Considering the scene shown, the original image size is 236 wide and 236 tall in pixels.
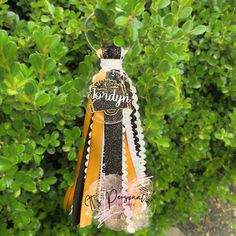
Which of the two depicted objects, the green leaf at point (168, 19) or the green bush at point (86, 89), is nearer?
the green bush at point (86, 89)

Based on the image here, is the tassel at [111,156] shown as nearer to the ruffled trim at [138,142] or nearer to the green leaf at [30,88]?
the ruffled trim at [138,142]

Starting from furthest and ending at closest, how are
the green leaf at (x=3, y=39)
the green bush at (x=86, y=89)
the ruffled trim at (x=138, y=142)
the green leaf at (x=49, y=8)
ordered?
the green leaf at (x=49, y=8) → the ruffled trim at (x=138, y=142) → the green bush at (x=86, y=89) → the green leaf at (x=3, y=39)

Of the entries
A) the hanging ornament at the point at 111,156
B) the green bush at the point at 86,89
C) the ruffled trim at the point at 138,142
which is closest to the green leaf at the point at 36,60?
the green bush at the point at 86,89

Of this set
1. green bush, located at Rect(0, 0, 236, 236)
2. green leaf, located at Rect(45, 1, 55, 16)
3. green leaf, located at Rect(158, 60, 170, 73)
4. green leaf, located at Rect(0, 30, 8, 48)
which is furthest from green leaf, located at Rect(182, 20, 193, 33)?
green leaf, located at Rect(0, 30, 8, 48)

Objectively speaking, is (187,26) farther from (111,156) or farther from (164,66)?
(111,156)

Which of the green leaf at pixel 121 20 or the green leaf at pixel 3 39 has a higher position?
the green leaf at pixel 121 20

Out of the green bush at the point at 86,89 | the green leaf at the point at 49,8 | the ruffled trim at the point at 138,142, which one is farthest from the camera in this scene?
the green leaf at the point at 49,8

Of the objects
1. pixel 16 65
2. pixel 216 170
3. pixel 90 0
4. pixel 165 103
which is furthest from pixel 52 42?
pixel 216 170
